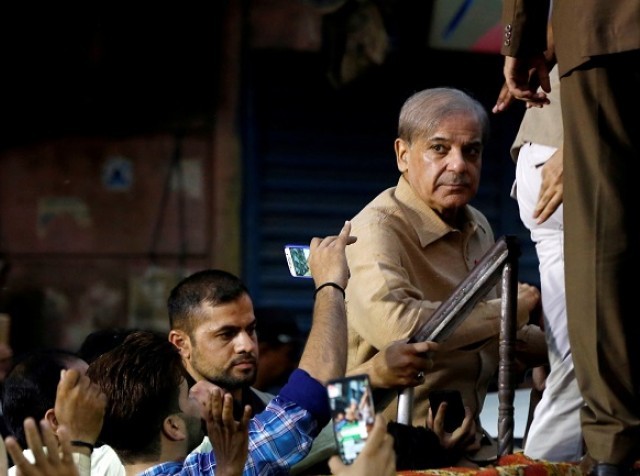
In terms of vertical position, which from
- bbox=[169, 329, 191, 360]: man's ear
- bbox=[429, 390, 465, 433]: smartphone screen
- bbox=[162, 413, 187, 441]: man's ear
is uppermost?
bbox=[169, 329, 191, 360]: man's ear

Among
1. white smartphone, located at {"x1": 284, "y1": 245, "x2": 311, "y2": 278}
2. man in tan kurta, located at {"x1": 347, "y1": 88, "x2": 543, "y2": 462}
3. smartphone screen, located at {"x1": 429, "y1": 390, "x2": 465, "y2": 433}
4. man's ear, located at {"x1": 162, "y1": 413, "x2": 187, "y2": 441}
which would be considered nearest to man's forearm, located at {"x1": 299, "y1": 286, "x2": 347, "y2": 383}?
white smartphone, located at {"x1": 284, "y1": 245, "x2": 311, "y2": 278}

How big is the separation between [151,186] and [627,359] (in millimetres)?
6420

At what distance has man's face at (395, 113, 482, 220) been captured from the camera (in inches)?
200

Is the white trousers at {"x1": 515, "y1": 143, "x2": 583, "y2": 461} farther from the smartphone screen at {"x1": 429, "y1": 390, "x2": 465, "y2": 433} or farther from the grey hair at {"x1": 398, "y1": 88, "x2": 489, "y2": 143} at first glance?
the grey hair at {"x1": 398, "y1": 88, "x2": 489, "y2": 143}

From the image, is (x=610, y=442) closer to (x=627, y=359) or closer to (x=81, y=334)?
(x=627, y=359)

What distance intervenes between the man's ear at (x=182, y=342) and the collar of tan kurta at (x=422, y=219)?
89 cm

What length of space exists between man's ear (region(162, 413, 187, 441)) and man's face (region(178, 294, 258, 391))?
0.86m

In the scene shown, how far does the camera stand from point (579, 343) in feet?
11.7

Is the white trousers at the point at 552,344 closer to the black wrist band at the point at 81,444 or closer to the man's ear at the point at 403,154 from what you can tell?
the man's ear at the point at 403,154

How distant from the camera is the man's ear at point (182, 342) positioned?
498 cm

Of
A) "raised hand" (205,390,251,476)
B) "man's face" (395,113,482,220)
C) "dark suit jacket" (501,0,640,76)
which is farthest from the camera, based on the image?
"man's face" (395,113,482,220)

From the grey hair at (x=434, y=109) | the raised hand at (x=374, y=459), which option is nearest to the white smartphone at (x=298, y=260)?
the grey hair at (x=434, y=109)

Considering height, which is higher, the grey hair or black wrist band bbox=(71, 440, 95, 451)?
the grey hair

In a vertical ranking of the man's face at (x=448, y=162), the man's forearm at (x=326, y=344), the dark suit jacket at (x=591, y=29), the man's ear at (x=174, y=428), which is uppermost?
the dark suit jacket at (x=591, y=29)
